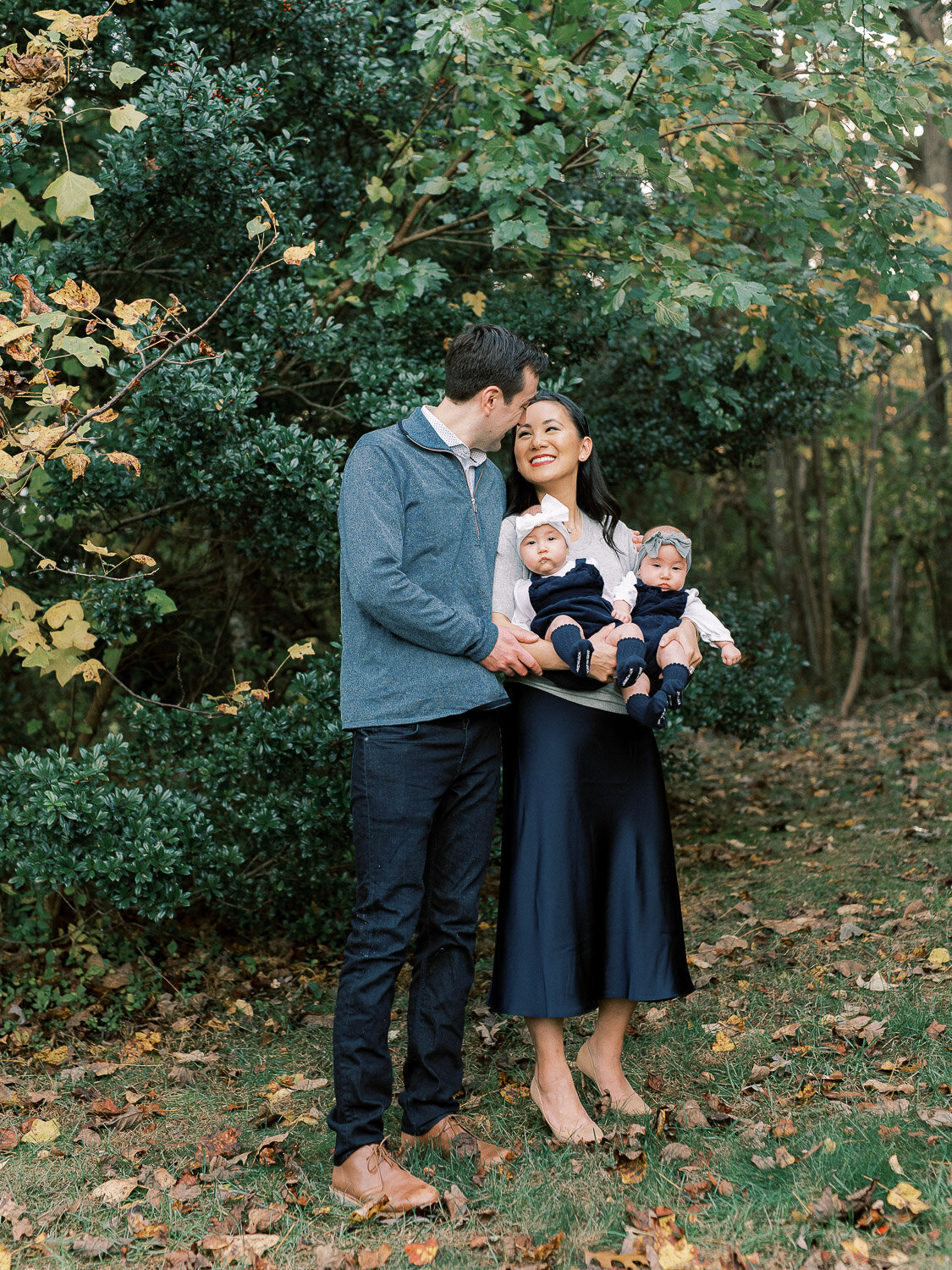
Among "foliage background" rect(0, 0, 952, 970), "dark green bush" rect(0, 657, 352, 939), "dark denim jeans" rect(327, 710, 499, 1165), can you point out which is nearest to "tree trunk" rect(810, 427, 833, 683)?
"foliage background" rect(0, 0, 952, 970)

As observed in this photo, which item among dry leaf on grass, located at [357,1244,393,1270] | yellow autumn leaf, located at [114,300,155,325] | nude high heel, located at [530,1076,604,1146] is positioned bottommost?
dry leaf on grass, located at [357,1244,393,1270]

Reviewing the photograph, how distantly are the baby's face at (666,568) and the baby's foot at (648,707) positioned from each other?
388 mm

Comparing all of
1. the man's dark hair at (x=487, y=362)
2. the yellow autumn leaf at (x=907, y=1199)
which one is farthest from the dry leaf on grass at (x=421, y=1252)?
the man's dark hair at (x=487, y=362)

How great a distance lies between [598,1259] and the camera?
2.55 metres

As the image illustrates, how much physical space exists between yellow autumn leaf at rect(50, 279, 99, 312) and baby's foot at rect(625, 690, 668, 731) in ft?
7.22

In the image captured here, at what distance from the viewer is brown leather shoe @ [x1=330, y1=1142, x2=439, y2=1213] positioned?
2.84 metres

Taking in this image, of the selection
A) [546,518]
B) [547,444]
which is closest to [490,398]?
[547,444]

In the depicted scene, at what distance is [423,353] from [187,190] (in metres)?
1.22

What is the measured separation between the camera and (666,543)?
10.8ft

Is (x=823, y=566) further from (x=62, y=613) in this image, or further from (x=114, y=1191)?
(x=114, y=1191)

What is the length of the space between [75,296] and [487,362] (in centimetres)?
149

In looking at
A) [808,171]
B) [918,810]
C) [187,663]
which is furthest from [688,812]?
[808,171]

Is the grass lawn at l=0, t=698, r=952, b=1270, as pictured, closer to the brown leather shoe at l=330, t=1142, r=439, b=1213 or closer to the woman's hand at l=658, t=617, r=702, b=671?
the brown leather shoe at l=330, t=1142, r=439, b=1213

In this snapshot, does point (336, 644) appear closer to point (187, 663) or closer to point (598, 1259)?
point (187, 663)
